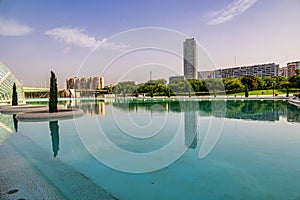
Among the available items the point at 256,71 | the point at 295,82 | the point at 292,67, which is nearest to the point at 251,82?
the point at 295,82

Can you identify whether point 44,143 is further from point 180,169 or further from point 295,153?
point 295,153

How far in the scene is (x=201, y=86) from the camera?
3891cm

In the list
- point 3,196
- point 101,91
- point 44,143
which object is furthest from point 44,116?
point 101,91

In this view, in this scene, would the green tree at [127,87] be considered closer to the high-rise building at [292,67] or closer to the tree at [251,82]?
the tree at [251,82]

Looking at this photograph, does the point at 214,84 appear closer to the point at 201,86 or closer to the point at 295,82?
the point at 201,86

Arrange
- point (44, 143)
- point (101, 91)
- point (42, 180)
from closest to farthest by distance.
→ point (42, 180)
point (44, 143)
point (101, 91)

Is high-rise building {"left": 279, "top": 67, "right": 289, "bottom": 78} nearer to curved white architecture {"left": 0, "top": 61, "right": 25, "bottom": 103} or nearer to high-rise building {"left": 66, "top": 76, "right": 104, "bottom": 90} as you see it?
high-rise building {"left": 66, "top": 76, "right": 104, "bottom": 90}

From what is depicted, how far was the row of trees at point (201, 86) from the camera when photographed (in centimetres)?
3711

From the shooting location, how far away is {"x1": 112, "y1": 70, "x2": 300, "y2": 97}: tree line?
37.1m

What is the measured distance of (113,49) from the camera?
21.6 feet

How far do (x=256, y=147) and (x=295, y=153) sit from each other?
828 mm

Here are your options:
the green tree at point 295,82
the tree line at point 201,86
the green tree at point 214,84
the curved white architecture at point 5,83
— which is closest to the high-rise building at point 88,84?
the tree line at point 201,86

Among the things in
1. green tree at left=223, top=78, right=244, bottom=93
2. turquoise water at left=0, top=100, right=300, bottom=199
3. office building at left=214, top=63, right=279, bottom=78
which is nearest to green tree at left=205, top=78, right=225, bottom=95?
green tree at left=223, top=78, right=244, bottom=93

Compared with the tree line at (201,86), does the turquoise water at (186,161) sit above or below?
below
